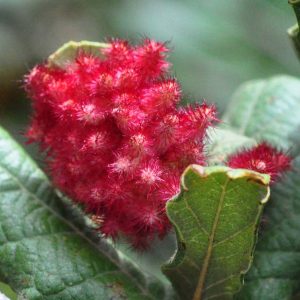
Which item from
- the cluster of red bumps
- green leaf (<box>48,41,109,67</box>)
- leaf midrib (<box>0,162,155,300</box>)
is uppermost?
green leaf (<box>48,41,109,67</box>)

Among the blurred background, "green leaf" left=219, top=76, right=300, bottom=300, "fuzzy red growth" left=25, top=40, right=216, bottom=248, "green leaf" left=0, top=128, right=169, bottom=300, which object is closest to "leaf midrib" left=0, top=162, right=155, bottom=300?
"green leaf" left=0, top=128, right=169, bottom=300

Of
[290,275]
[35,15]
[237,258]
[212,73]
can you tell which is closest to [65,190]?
[237,258]

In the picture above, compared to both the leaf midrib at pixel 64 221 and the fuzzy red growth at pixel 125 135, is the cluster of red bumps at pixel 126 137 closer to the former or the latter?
the fuzzy red growth at pixel 125 135

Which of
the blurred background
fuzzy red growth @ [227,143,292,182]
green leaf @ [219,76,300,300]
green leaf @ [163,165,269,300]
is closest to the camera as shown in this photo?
green leaf @ [163,165,269,300]

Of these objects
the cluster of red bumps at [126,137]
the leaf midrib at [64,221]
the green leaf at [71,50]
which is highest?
the green leaf at [71,50]

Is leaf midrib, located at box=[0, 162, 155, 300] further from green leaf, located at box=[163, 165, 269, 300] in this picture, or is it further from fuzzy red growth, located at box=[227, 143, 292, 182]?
fuzzy red growth, located at box=[227, 143, 292, 182]

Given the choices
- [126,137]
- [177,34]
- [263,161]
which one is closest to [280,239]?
[263,161]

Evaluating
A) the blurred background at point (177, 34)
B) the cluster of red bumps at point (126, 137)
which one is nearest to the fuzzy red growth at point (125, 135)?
the cluster of red bumps at point (126, 137)
